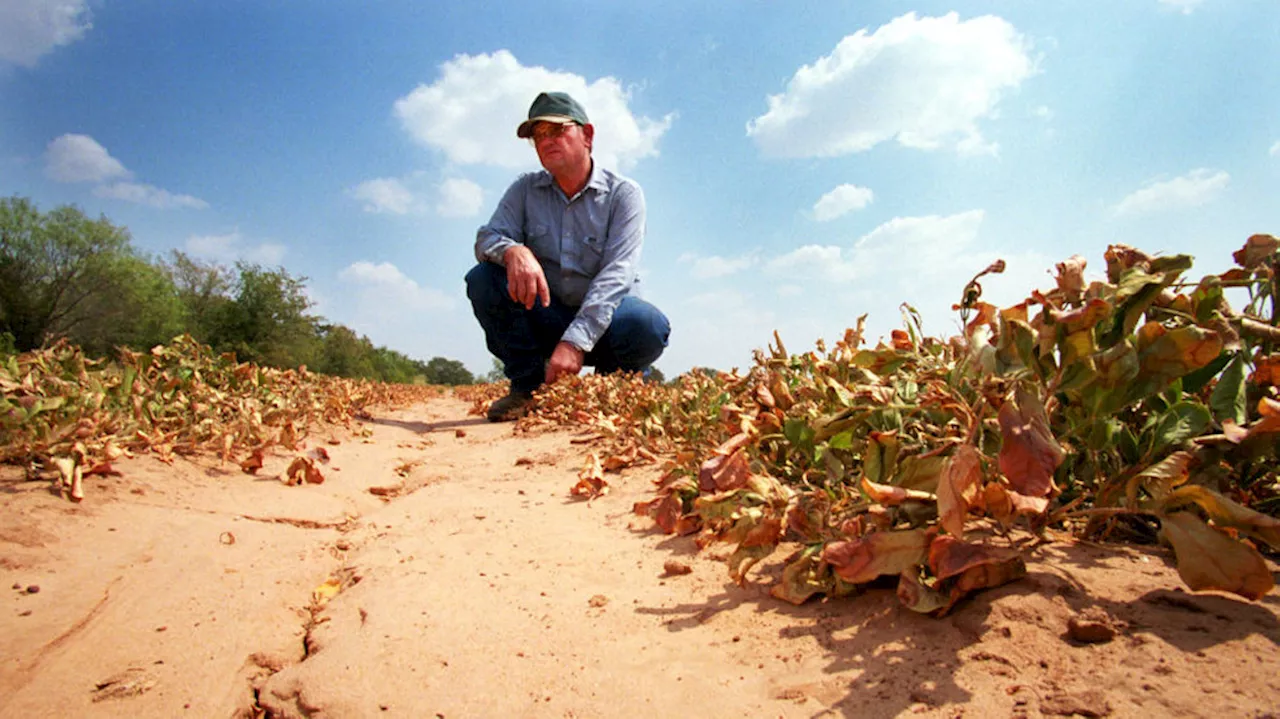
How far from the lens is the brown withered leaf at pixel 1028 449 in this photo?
99 centimetres

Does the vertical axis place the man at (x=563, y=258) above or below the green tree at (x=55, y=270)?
below

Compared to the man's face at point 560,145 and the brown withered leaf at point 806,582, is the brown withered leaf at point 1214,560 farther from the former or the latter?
the man's face at point 560,145

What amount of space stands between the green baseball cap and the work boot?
7.36 ft

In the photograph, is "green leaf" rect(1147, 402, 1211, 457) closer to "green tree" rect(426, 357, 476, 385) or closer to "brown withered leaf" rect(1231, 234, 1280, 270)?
"brown withered leaf" rect(1231, 234, 1280, 270)

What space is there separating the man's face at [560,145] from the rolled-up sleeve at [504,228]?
1.50ft

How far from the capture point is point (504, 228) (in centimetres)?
572

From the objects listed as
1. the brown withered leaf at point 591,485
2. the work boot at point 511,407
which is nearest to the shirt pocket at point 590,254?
the work boot at point 511,407

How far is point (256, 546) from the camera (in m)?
2.03

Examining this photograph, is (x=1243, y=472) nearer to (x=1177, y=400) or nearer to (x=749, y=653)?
(x=1177, y=400)

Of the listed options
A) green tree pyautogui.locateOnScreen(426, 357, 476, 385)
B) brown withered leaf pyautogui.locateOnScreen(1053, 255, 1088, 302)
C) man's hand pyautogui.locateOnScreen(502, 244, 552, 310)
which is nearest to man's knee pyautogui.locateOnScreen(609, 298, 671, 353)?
man's hand pyautogui.locateOnScreen(502, 244, 552, 310)

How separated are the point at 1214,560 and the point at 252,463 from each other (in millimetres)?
3161

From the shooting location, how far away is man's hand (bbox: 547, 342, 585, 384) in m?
5.13

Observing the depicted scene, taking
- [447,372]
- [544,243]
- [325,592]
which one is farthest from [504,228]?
[447,372]

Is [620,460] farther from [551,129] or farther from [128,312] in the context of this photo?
[128,312]
